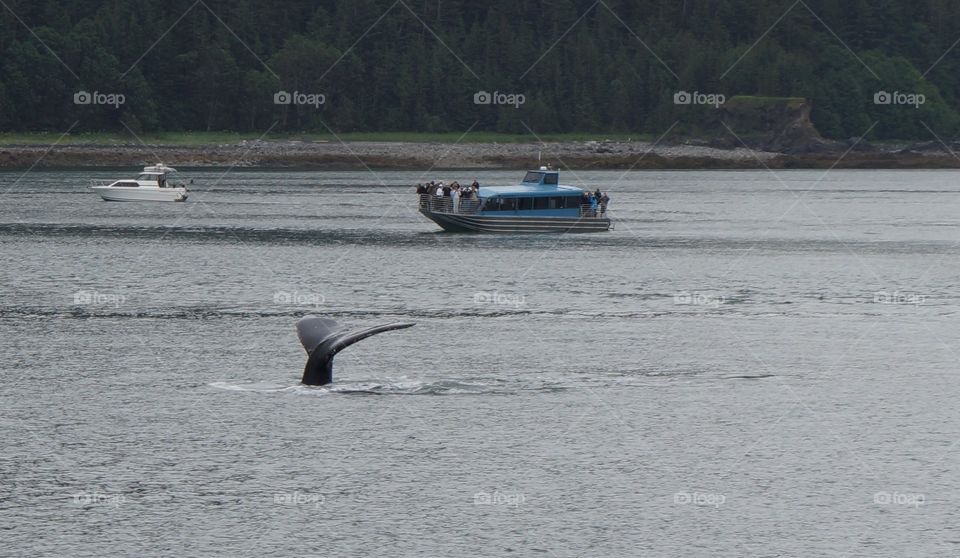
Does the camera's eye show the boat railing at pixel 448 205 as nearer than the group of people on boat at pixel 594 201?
Yes

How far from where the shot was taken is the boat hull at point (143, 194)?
154 metres

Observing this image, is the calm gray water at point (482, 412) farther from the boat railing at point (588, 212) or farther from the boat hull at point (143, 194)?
the boat hull at point (143, 194)

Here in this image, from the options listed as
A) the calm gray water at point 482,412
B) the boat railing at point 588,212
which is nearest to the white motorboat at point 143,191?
the boat railing at point 588,212

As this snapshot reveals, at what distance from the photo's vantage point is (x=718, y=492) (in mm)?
29266

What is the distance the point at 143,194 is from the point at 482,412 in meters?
125

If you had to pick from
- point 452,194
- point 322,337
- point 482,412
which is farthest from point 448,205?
point 482,412

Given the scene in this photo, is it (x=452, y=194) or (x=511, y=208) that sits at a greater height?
(x=452, y=194)

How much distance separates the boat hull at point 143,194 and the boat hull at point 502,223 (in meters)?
55.5

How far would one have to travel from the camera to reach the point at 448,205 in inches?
4104

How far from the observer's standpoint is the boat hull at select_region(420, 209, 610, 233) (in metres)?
102

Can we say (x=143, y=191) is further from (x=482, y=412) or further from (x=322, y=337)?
(x=482, y=412)

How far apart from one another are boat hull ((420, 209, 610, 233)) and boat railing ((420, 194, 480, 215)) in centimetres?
55

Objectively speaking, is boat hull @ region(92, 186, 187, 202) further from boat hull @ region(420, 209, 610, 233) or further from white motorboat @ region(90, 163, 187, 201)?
boat hull @ region(420, 209, 610, 233)

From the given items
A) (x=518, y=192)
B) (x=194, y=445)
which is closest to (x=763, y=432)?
(x=194, y=445)
